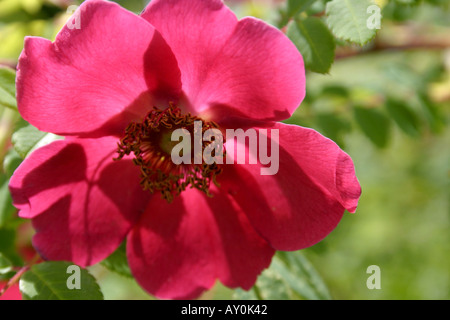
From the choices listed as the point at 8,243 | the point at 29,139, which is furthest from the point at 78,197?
the point at 8,243

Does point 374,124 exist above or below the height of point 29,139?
below

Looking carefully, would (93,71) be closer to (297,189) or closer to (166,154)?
(166,154)

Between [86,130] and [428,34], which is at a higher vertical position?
[86,130]

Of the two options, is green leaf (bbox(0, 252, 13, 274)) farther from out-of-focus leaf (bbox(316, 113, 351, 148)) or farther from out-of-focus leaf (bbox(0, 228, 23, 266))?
out-of-focus leaf (bbox(316, 113, 351, 148))

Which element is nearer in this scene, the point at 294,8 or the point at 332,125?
the point at 294,8

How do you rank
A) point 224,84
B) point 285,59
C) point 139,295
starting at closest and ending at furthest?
point 285,59, point 224,84, point 139,295

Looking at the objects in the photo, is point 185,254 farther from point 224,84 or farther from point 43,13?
point 43,13

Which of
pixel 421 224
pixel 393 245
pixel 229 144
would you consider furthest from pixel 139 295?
pixel 229 144
